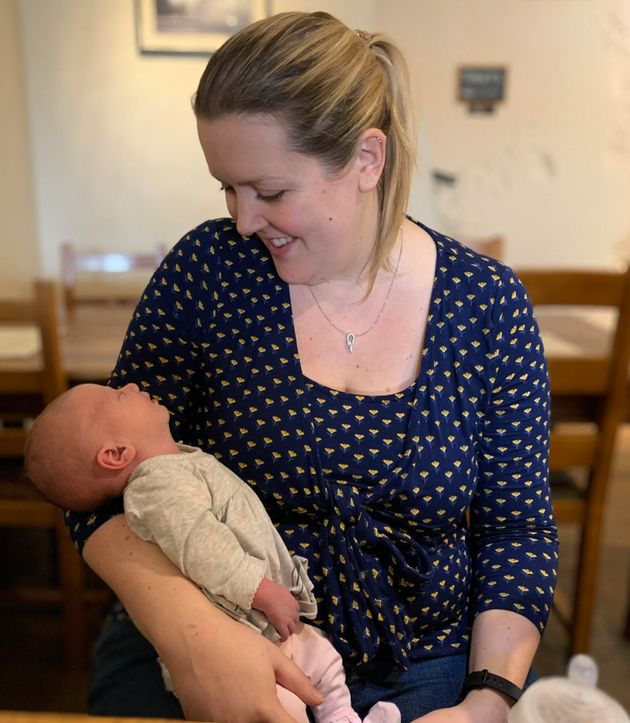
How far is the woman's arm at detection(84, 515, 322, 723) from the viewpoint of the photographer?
2.59 ft

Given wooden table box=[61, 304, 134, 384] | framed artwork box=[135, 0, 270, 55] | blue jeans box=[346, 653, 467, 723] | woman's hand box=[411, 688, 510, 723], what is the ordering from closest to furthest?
1. woman's hand box=[411, 688, 510, 723]
2. blue jeans box=[346, 653, 467, 723]
3. wooden table box=[61, 304, 134, 384]
4. framed artwork box=[135, 0, 270, 55]

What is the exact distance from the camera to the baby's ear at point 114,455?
94cm

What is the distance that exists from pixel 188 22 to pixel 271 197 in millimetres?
2896

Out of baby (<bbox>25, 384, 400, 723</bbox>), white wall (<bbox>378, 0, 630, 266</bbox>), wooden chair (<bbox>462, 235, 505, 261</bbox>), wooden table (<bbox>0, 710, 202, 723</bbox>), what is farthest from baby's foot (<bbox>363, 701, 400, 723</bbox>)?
white wall (<bbox>378, 0, 630, 266</bbox>)

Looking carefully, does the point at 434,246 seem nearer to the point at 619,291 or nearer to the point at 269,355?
the point at 269,355

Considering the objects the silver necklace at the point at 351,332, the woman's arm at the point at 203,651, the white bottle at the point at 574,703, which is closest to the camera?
the white bottle at the point at 574,703

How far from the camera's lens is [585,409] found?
1991 mm

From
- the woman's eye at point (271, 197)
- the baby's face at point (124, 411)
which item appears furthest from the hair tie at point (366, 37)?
the baby's face at point (124, 411)

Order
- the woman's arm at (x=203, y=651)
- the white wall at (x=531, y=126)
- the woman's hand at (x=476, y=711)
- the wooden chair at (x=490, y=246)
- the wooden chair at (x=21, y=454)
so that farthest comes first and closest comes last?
the white wall at (x=531, y=126)
the wooden chair at (x=490, y=246)
the wooden chair at (x=21, y=454)
the woman's hand at (x=476, y=711)
the woman's arm at (x=203, y=651)

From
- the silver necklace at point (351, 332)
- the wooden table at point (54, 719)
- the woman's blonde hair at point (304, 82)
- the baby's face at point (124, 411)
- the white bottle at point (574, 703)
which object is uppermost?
the woman's blonde hair at point (304, 82)

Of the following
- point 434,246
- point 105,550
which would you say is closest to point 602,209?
point 434,246

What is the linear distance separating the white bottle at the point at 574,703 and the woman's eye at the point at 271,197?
66 cm

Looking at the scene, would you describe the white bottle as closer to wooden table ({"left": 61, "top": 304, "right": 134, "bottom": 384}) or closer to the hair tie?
the hair tie

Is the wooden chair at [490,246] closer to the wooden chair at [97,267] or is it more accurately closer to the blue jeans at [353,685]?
the wooden chair at [97,267]
